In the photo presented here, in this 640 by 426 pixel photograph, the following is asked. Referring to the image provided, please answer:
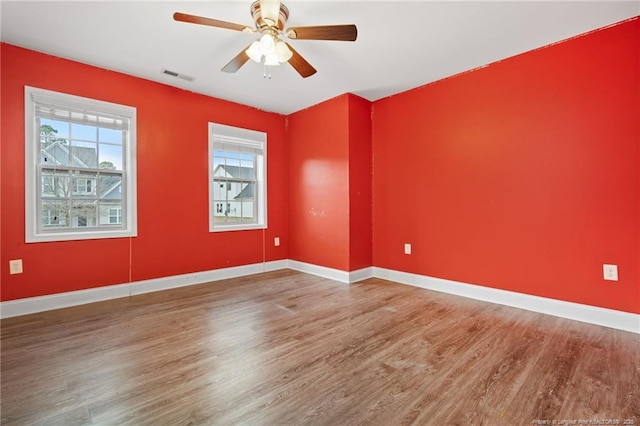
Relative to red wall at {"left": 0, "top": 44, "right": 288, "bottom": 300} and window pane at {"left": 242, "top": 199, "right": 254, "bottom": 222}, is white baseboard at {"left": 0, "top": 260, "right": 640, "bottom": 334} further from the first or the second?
window pane at {"left": 242, "top": 199, "right": 254, "bottom": 222}

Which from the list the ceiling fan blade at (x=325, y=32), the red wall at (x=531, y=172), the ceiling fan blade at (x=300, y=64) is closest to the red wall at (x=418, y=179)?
the red wall at (x=531, y=172)

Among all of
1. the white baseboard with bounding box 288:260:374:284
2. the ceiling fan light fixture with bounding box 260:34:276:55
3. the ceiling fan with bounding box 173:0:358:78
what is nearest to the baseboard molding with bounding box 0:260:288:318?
the white baseboard with bounding box 288:260:374:284

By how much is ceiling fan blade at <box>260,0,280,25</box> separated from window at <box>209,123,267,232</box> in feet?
7.48

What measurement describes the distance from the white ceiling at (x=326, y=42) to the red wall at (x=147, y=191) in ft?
0.69

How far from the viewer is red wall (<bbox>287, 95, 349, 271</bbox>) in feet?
12.7

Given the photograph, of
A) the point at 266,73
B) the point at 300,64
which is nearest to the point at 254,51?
the point at 300,64

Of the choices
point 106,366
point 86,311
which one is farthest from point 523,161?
point 86,311

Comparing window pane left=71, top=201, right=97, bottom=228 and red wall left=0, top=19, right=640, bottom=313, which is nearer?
red wall left=0, top=19, right=640, bottom=313

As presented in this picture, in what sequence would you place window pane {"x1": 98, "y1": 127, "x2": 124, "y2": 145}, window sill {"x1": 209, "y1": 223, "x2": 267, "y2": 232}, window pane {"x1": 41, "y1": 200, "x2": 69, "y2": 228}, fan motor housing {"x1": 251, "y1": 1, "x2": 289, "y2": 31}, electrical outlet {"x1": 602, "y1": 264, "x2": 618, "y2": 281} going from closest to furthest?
fan motor housing {"x1": 251, "y1": 1, "x2": 289, "y2": 31} < electrical outlet {"x1": 602, "y1": 264, "x2": 618, "y2": 281} < window pane {"x1": 41, "y1": 200, "x2": 69, "y2": 228} < window pane {"x1": 98, "y1": 127, "x2": 124, "y2": 145} < window sill {"x1": 209, "y1": 223, "x2": 267, "y2": 232}

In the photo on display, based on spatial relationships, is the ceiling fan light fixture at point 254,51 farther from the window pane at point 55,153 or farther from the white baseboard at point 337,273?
the white baseboard at point 337,273

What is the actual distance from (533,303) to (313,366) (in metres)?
2.30

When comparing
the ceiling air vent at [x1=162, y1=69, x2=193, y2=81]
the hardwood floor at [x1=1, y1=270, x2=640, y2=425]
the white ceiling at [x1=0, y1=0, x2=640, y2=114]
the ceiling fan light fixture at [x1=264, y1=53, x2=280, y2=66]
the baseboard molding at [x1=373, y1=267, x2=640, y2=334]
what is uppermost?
the ceiling air vent at [x1=162, y1=69, x2=193, y2=81]

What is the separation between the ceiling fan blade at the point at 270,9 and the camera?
1892 mm

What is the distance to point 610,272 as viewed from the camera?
2389 mm
